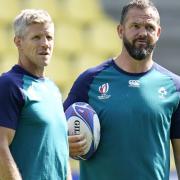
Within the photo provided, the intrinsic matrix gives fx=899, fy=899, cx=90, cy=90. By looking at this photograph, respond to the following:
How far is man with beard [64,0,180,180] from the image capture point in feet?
14.6

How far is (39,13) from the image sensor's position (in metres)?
4.23

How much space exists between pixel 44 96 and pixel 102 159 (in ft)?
1.81

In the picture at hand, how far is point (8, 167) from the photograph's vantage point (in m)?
3.97

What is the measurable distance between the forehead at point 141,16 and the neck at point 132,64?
0.60 feet

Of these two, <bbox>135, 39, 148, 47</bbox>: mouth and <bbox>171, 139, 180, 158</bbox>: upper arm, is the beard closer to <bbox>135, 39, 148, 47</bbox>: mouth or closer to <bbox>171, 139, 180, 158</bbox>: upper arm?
<bbox>135, 39, 148, 47</bbox>: mouth

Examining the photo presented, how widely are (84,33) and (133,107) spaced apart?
4010 millimetres

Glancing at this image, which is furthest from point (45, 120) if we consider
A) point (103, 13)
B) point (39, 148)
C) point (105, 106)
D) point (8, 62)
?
point (103, 13)

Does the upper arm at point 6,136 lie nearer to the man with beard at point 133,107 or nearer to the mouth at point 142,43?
the man with beard at point 133,107

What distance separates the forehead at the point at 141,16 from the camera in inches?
178

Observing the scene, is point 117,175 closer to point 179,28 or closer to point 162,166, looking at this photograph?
point 162,166

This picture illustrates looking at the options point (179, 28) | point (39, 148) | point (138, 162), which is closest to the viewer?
point (39, 148)

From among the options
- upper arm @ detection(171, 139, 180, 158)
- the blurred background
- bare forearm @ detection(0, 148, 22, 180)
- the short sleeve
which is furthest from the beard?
the blurred background

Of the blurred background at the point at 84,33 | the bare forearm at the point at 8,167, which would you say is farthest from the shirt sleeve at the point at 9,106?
the blurred background at the point at 84,33

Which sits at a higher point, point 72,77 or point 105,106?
point 105,106
